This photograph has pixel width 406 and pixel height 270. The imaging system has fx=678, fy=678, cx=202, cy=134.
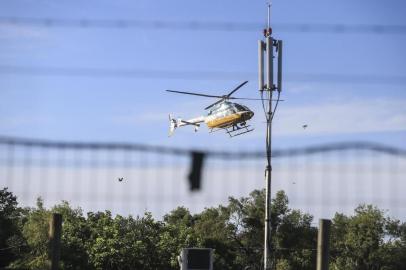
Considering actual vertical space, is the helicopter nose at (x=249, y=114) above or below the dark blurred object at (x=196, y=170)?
above

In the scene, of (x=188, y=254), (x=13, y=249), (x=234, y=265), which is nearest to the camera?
(x=188, y=254)

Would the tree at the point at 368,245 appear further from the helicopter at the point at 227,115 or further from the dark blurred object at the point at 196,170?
the dark blurred object at the point at 196,170

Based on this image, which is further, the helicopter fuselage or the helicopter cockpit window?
the helicopter cockpit window

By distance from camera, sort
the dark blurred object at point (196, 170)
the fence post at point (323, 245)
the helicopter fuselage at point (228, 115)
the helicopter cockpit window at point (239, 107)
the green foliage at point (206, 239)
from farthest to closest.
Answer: the green foliage at point (206, 239) < the helicopter cockpit window at point (239, 107) < the helicopter fuselage at point (228, 115) < the fence post at point (323, 245) < the dark blurred object at point (196, 170)

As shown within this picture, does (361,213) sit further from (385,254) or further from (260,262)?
(260,262)

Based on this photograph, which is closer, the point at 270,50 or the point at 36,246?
the point at 270,50


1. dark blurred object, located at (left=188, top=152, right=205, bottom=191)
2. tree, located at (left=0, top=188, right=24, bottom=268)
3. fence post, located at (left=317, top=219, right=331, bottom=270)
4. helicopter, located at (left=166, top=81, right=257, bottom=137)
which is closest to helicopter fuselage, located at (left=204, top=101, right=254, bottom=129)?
helicopter, located at (left=166, top=81, right=257, bottom=137)

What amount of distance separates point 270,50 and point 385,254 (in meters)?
29.6

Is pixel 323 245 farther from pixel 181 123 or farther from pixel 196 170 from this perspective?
pixel 181 123

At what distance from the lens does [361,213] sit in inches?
2165

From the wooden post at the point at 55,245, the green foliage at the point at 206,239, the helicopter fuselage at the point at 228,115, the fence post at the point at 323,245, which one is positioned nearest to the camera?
the wooden post at the point at 55,245

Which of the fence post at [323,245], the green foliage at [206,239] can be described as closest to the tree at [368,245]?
the green foliage at [206,239]

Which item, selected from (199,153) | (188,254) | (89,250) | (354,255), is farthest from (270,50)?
(354,255)

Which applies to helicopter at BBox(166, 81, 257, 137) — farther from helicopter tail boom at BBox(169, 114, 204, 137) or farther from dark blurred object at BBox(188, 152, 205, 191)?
dark blurred object at BBox(188, 152, 205, 191)
